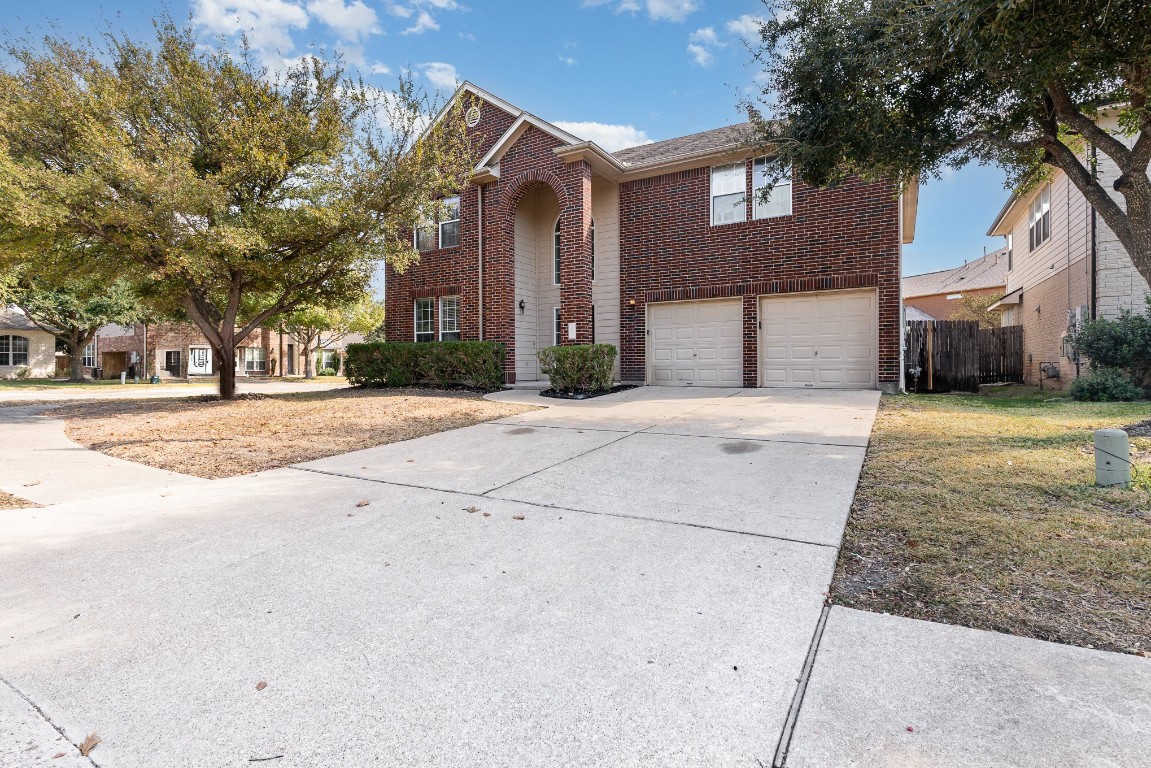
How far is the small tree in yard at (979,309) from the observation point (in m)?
27.9

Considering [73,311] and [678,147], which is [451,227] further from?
[73,311]

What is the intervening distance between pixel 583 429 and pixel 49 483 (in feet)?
17.5

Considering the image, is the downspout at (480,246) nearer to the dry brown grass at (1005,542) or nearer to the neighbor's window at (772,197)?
the neighbor's window at (772,197)

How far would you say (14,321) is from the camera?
94.0ft

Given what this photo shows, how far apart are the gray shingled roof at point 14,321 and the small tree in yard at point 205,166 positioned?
2607 centimetres

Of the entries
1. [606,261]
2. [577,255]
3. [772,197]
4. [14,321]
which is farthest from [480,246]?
[14,321]

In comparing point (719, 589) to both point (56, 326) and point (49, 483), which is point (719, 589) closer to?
point (49, 483)

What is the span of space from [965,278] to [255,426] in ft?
136

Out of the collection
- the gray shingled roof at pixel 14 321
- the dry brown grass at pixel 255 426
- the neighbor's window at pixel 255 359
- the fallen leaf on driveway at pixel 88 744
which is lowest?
the fallen leaf on driveway at pixel 88 744

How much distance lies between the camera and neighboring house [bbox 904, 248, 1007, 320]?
32188 millimetres

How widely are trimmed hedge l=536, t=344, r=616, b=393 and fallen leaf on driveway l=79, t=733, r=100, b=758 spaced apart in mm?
9446

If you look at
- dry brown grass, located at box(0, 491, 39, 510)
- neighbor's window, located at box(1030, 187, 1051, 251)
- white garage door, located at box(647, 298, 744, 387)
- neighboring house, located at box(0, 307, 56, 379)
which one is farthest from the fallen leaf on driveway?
neighboring house, located at box(0, 307, 56, 379)

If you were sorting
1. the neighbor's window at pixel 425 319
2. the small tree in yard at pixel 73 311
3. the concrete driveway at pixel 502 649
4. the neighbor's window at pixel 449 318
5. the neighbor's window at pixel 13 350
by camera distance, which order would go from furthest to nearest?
1. the neighbor's window at pixel 13 350
2. the small tree in yard at pixel 73 311
3. the neighbor's window at pixel 425 319
4. the neighbor's window at pixel 449 318
5. the concrete driveway at pixel 502 649

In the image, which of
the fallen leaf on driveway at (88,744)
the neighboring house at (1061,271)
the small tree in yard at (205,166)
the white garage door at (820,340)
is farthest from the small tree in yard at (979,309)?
the fallen leaf on driveway at (88,744)
